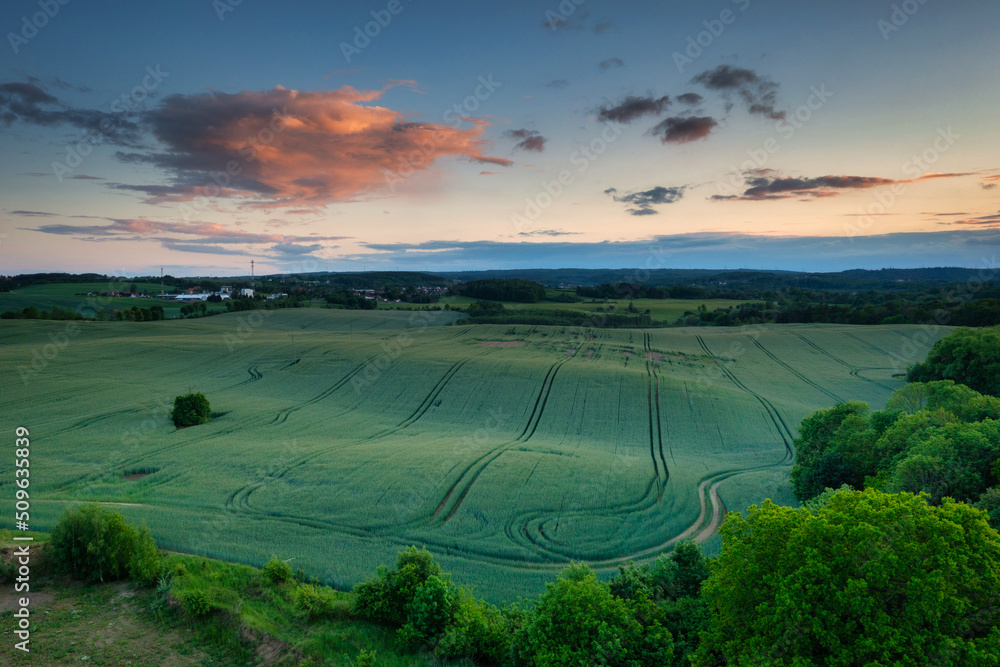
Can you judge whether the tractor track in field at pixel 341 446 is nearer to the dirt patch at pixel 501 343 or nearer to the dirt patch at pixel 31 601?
the dirt patch at pixel 31 601

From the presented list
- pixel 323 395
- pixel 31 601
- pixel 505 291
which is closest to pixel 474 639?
pixel 31 601

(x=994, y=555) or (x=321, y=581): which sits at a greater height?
(x=994, y=555)

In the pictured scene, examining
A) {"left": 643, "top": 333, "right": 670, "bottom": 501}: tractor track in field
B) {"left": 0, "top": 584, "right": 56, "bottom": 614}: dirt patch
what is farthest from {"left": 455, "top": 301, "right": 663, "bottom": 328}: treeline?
{"left": 0, "top": 584, "right": 56, "bottom": 614}: dirt patch

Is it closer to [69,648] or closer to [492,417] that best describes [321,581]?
[69,648]

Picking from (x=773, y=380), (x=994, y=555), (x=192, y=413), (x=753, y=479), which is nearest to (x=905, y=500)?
(x=994, y=555)

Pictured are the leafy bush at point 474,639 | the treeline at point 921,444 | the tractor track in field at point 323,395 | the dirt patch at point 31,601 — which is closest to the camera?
the leafy bush at point 474,639

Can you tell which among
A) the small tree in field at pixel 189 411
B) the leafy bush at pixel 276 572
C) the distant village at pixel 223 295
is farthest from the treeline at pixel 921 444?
the distant village at pixel 223 295

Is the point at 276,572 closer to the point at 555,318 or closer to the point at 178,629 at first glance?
the point at 178,629
